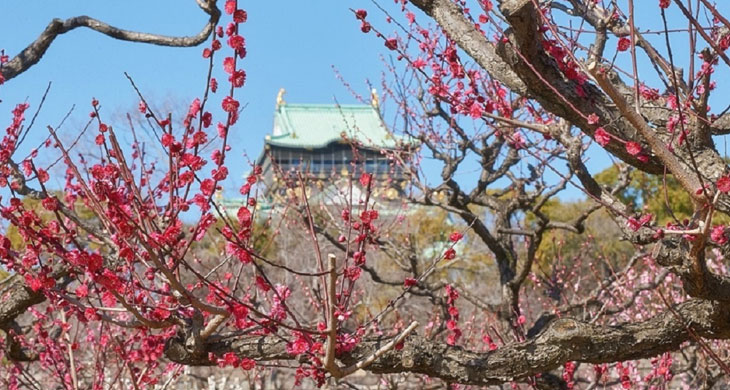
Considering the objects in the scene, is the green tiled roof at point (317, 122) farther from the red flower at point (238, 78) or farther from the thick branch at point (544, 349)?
the red flower at point (238, 78)

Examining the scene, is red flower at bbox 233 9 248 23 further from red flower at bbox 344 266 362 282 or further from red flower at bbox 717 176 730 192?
red flower at bbox 717 176 730 192

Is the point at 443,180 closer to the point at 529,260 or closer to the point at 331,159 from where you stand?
the point at 529,260

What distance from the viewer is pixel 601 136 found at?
2746mm

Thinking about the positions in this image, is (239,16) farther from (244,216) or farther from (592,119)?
(592,119)

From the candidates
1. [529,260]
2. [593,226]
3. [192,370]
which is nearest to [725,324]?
[529,260]

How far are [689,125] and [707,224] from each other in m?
0.68

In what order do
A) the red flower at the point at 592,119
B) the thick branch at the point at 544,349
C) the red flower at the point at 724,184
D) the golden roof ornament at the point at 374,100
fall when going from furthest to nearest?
the golden roof ornament at the point at 374,100
the thick branch at the point at 544,349
the red flower at the point at 592,119
the red flower at the point at 724,184

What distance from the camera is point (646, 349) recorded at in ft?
9.93

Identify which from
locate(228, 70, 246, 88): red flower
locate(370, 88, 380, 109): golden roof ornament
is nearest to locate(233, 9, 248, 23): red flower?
locate(228, 70, 246, 88): red flower

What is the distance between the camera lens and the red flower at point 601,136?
2.73 metres

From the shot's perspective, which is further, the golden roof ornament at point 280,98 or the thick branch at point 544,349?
the golden roof ornament at point 280,98

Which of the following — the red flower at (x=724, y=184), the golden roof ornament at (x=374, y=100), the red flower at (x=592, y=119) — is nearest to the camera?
the red flower at (x=724, y=184)

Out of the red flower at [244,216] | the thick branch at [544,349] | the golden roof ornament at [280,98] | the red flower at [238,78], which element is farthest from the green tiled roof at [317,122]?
the red flower at [244,216]

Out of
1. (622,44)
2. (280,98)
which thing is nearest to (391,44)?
(622,44)
